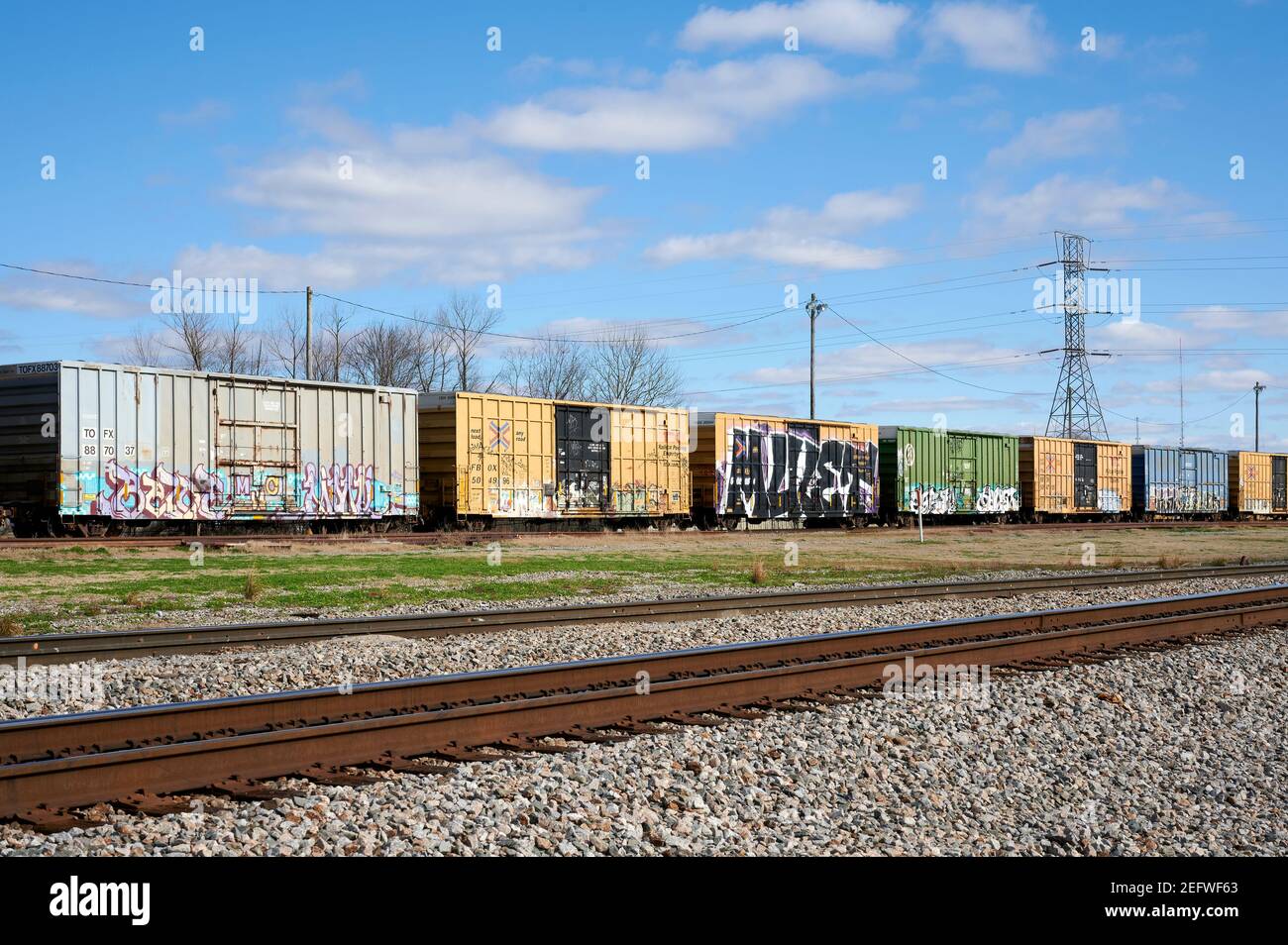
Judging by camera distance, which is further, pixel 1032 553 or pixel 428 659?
pixel 1032 553

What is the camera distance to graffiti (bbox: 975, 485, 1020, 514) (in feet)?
156

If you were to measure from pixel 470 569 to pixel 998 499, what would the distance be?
3339 centimetres

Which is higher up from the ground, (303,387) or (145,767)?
(303,387)

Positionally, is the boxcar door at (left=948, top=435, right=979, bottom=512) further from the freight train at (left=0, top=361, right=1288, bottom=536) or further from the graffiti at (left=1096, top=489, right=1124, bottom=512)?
the graffiti at (left=1096, top=489, right=1124, bottom=512)

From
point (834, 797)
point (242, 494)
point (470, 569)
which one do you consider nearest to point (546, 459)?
point (242, 494)

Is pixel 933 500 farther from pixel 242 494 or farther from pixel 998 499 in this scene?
pixel 242 494

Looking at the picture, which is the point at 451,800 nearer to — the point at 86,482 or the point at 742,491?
the point at 86,482

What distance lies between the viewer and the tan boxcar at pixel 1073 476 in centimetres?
5062

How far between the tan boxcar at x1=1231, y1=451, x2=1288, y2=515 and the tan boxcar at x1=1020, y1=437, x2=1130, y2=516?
10998 mm

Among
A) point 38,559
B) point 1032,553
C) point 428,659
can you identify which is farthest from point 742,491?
point 428,659

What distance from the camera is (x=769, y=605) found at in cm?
1526

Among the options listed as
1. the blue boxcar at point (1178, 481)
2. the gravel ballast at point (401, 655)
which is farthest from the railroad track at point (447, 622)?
the blue boxcar at point (1178, 481)

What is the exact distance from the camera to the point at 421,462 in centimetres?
3250
